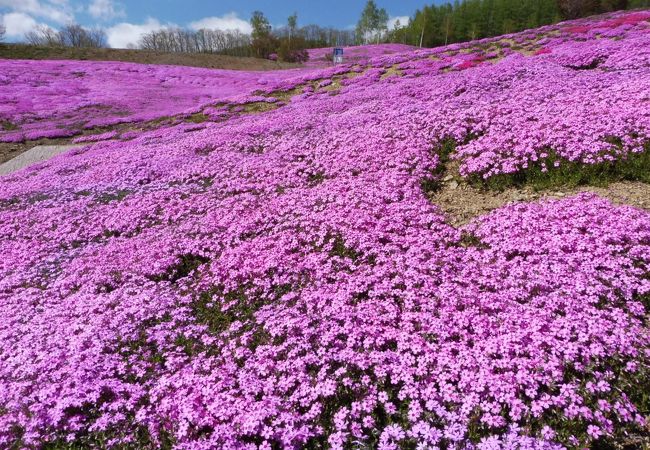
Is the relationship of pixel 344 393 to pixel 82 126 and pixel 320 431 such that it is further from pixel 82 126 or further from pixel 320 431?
pixel 82 126

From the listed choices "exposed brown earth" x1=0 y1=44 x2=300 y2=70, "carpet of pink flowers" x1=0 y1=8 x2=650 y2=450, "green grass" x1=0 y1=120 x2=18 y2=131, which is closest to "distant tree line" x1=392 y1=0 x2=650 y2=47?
"exposed brown earth" x1=0 y1=44 x2=300 y2=70

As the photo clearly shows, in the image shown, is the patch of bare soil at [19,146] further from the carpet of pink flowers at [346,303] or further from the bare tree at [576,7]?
the bare tree at [576,7]

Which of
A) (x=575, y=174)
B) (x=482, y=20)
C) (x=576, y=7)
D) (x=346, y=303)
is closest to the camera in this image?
(x=346, y=303)

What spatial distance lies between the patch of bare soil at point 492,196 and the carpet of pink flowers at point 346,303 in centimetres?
57

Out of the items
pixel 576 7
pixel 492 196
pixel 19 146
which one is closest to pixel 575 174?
pixel 492 196

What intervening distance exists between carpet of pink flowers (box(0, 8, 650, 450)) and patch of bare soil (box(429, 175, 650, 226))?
0.57 metres

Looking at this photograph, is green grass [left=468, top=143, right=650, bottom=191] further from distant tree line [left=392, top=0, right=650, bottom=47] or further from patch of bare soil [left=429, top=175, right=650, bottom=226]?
distant tree line [left=392, top=0, right=650, bottom=47]

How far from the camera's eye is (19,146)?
28562 millimetres

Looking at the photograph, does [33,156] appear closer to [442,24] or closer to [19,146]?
[19,146]

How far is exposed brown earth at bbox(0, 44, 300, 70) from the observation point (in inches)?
2532

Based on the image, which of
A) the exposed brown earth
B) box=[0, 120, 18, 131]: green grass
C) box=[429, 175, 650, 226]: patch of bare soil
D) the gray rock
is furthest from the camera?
the exposed brown earth

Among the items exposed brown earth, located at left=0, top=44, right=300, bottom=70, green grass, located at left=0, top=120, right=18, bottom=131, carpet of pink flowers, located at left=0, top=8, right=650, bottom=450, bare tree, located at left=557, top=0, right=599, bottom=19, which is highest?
bare tree, located at left=557, top=0, right=599, bottom=19

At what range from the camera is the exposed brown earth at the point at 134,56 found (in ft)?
211

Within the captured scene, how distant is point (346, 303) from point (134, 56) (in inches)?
3034
